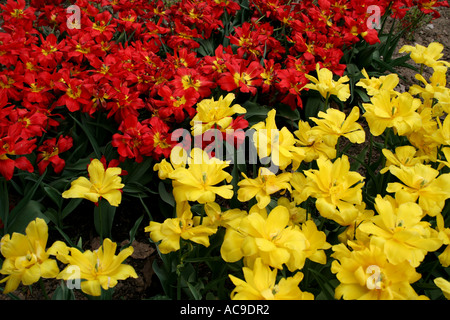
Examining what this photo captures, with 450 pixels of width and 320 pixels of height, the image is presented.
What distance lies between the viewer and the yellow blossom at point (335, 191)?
1.23 metres

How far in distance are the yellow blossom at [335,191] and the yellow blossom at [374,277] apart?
0.15 metres

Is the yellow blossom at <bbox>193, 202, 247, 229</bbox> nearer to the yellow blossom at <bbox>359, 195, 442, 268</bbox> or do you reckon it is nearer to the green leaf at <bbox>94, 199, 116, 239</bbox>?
the yellow blossom at <bbox>359, 195, 442, 268</bbox>

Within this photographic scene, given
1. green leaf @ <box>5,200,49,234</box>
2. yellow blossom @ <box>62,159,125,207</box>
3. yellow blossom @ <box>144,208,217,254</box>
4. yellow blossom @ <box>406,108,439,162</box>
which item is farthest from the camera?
green leaf @ <box>5,200,49,234</box>

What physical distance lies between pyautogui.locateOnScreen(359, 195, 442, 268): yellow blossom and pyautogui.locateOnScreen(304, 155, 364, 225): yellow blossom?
9cm

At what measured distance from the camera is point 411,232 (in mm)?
1074

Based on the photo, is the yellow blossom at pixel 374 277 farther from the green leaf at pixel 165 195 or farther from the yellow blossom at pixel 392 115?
the green leaf at pixel 165 195

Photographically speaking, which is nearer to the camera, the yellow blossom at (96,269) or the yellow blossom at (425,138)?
the yellow blossom at (96,269)

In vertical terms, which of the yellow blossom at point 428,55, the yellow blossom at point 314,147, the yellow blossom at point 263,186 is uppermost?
the yellow blossom at point 428,55

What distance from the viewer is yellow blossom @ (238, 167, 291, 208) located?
1318 millimetres

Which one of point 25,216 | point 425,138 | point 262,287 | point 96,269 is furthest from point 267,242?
point 25,216

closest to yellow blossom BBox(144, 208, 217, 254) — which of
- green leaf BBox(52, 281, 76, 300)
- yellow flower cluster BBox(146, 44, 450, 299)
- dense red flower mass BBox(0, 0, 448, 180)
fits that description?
yellow flower cluster BBox(146, 44, 450, 299)

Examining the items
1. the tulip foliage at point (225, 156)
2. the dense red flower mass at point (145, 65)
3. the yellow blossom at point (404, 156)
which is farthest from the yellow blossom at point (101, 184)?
the yellow blossom at point (404, 156)

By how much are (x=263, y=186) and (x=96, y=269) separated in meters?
0.55
